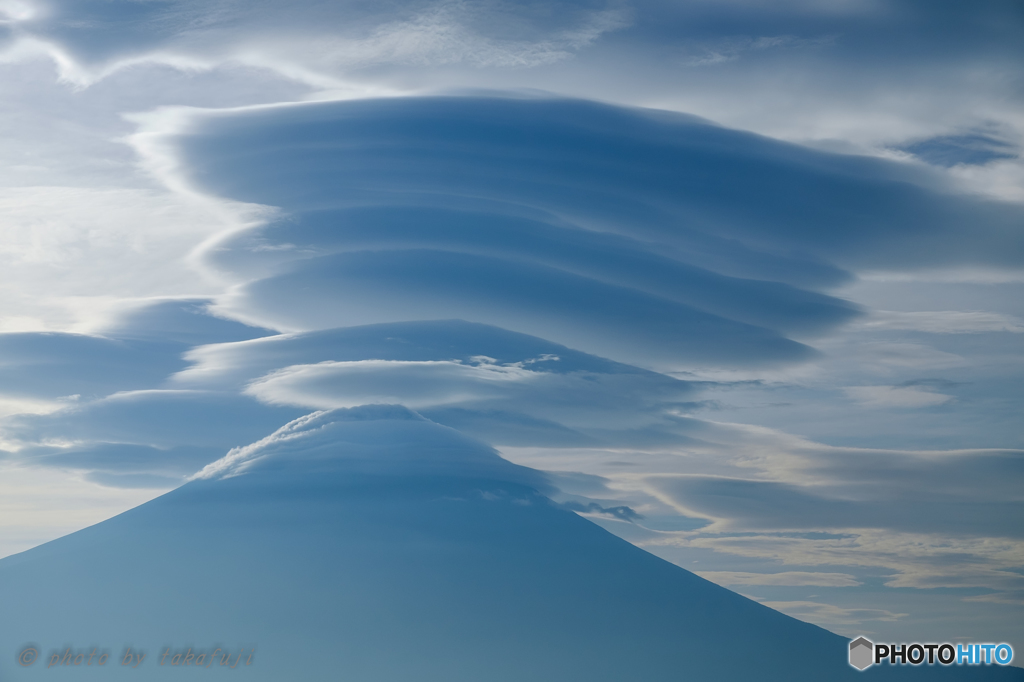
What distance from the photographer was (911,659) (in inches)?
1151

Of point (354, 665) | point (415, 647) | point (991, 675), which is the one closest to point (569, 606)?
point (415, 647)

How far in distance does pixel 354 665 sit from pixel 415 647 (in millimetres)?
9593

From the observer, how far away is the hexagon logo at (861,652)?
31203mm

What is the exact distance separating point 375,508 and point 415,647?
2552cm

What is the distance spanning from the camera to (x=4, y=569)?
10838 centimetres

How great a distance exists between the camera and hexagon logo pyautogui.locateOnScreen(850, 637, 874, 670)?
3120 centimetres

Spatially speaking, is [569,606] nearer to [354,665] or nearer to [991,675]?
[354,665]

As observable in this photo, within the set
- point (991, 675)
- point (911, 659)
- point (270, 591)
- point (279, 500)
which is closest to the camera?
point (911, 659)

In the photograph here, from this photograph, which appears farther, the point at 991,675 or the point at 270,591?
the point at 991,675

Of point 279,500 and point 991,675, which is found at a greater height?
point 279,500

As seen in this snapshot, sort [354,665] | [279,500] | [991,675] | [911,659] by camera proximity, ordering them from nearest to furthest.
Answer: [911,659]
[354,665]
[279,500]
[991,675]

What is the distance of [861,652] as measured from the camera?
31594mm

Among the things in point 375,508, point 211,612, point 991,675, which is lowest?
point 991,675

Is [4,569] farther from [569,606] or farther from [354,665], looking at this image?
[569,606]
